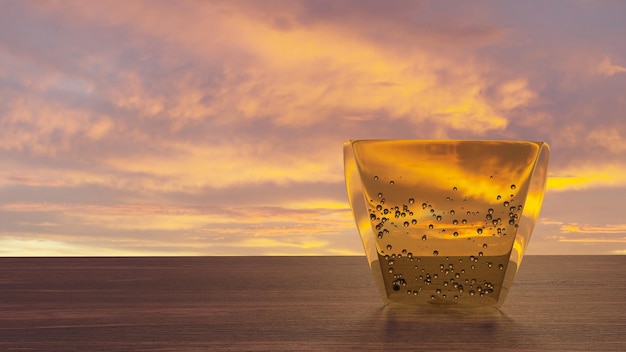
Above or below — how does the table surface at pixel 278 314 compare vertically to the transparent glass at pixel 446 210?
below

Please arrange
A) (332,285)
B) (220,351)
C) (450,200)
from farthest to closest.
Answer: (332,285)
(450,200)
(220,351)

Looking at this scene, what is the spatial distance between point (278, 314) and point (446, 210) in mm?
142

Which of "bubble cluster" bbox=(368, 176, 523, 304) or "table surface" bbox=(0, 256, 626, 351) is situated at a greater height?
"bubble cluster" bbox=(368, 176, 523, 304)

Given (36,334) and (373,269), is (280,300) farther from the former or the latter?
(36,334)

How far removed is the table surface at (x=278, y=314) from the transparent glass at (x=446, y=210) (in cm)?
2

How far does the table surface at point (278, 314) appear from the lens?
0.40 meters

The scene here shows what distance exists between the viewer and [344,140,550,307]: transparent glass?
51 cm

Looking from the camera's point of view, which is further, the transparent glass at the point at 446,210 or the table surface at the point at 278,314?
the transparent glass at the point at 446,210

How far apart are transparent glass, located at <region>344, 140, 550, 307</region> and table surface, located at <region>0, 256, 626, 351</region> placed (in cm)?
2

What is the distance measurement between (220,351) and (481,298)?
0.24 metres

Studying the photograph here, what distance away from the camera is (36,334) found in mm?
430

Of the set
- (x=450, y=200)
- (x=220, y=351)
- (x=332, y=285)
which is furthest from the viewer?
(x=332, y=285)

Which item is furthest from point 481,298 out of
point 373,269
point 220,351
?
point 220,351

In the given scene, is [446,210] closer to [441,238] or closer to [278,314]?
[441,238]
